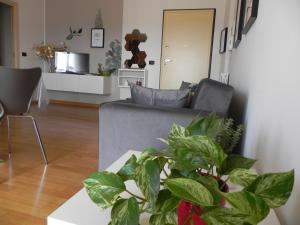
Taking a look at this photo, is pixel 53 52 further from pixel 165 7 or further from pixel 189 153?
pixel 189 153

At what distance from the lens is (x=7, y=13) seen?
5285 millimetres

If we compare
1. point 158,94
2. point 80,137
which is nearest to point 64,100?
point 80,137

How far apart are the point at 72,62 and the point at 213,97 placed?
4732 mm

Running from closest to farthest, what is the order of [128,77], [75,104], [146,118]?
[146,118], [128,77], [75,104]

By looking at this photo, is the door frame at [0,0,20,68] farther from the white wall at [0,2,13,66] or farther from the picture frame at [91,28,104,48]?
the picture frame at [91,28,104,48]

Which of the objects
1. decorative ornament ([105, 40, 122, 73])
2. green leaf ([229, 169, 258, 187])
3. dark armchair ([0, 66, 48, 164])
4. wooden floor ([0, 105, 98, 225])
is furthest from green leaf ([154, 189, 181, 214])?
decorative ornament ([105, 40, 122, 73])

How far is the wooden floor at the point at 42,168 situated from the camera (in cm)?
159

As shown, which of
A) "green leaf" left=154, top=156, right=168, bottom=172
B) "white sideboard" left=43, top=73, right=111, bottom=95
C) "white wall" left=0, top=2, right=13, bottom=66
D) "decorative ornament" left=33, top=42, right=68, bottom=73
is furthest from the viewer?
"decorative ornament" left=33, top=42, right=68, bottom=73

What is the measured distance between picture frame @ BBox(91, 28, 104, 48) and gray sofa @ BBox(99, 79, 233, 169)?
4341 mm

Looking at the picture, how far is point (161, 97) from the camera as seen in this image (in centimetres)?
182

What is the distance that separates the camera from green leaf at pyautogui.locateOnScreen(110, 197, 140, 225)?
0.46 m

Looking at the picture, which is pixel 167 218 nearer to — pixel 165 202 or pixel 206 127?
pixel 165 202

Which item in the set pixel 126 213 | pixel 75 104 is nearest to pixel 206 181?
pixel 126 213

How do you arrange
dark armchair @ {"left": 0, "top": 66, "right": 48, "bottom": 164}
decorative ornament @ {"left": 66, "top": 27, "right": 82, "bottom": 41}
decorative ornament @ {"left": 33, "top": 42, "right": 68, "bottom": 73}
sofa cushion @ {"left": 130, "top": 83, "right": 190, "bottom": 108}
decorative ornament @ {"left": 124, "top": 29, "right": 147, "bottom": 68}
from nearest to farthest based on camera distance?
sofa cushion @ {"left": 130, "top": 83, "right": 190, "bottom": 108}, dark armchair @ {"left": 0, "top": 66, "right": 48, "bottom": 164}, decorative ornament @ {"left": 124, "top": 29, "right": 147, "bottom": 68}, decorative ornament @ {"left": 33, "top": 42, "right": 68, "bottom": 73}, decorative ornament @ {"left": 66, "top": 27, "right": 82, "bottom": 41}
